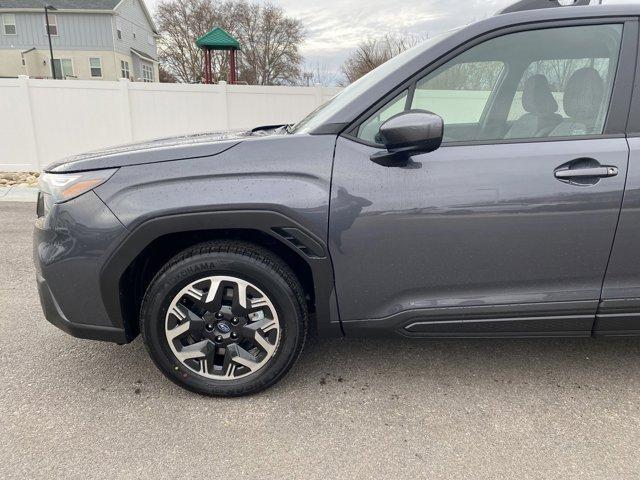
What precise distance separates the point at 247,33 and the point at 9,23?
1866 cm

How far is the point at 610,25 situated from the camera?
2.18 m

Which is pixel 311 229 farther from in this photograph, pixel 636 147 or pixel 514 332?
pixel 636 147

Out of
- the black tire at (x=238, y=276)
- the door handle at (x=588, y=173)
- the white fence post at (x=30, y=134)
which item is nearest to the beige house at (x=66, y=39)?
the white fence post at (x=30, y=134)

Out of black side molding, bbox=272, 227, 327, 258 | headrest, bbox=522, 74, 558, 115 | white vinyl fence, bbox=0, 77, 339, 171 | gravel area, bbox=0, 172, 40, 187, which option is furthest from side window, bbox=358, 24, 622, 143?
gravel area, bbox=0, 172, 40, 187

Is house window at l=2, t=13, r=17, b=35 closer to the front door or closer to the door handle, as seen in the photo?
the front door

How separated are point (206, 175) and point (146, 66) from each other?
4174 cm

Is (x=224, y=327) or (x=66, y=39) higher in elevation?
(x=66, y=39)

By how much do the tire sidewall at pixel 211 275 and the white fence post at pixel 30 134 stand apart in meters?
9.66

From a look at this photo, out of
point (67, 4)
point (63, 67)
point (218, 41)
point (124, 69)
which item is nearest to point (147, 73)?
point (124, 69)

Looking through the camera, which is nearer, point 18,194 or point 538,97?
point 538,97

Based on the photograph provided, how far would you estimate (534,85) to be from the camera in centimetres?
237

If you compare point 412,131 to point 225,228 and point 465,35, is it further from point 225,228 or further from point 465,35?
point 225,228

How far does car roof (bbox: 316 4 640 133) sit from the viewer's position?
218 centimetres

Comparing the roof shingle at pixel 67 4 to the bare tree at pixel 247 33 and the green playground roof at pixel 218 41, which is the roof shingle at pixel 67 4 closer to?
the bare tree at pixel 247 33
